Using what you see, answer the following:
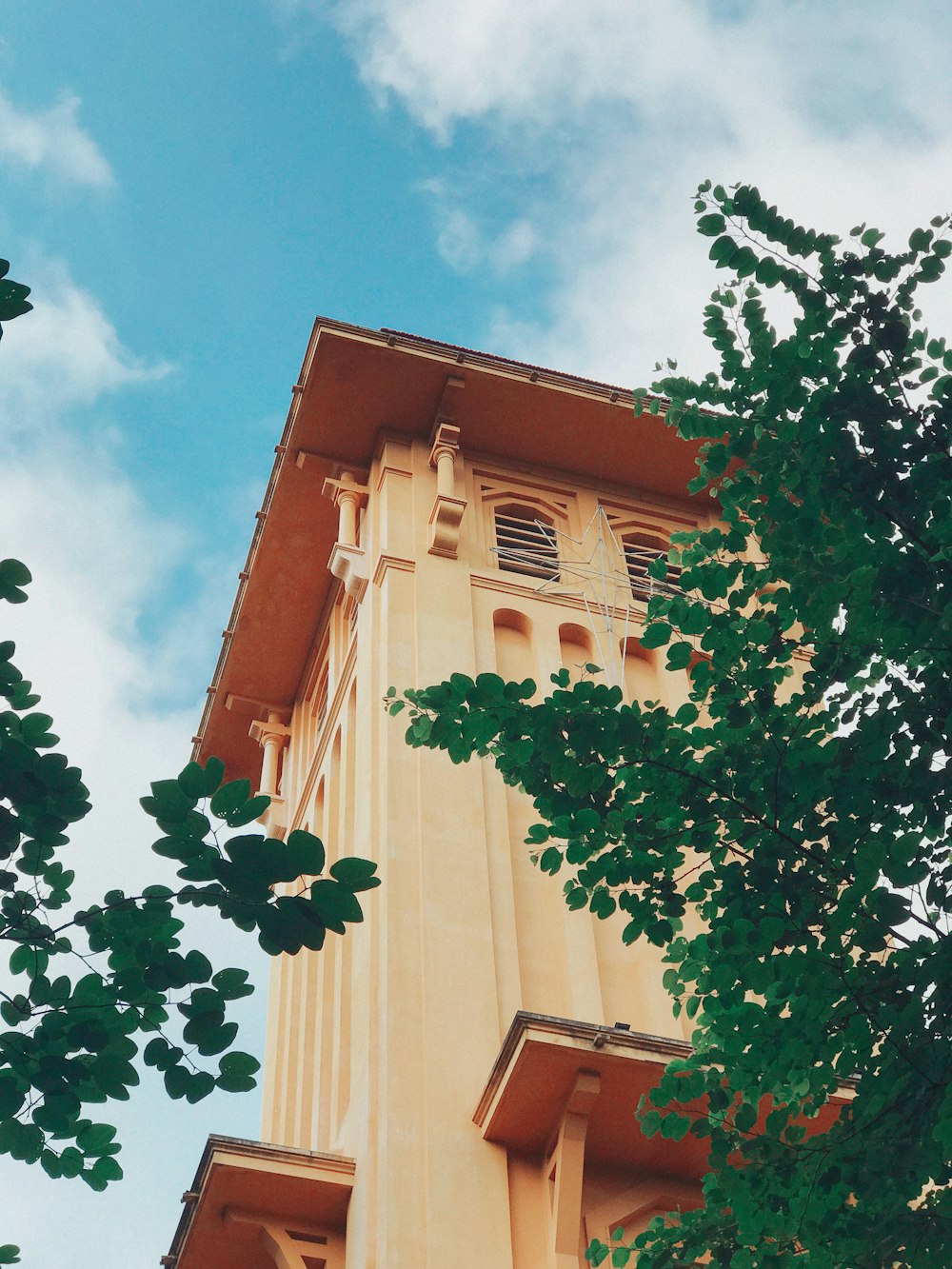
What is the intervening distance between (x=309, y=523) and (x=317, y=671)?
1.97 meters

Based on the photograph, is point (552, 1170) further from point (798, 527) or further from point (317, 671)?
point (317, 671)

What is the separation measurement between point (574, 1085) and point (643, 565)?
8.34 m

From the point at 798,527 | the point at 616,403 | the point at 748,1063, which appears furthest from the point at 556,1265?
the point at 616,403

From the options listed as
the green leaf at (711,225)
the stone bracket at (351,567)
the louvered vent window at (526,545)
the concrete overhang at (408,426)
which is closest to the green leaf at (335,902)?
the green leaf at (711,225)

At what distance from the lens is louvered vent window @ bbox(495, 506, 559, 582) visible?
1633 centimetres

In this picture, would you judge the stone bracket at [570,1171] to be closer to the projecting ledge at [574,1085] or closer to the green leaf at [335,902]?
the projecting ledge at [574,1085]

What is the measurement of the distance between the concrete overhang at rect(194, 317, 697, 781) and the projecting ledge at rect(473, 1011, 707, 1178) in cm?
882

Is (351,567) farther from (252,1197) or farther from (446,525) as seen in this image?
(252,1197)

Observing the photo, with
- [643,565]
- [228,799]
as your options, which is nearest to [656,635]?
[228,799]

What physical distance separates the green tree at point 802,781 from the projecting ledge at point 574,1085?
2954 mm

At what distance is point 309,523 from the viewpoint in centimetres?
1856

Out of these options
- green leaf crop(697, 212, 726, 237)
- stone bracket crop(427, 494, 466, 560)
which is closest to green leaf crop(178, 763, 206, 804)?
green leaf crop(697, 212, 726, 237)

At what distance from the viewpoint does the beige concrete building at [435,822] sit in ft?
33.1

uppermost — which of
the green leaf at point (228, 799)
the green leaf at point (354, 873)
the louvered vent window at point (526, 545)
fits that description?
the louvered vent window at point (526, 545)
